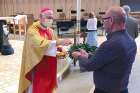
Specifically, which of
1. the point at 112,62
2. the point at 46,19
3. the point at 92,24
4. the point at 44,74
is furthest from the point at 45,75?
the point at 92,24

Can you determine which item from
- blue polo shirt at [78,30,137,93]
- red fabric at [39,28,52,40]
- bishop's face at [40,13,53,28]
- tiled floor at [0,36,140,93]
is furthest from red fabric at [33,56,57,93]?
tiled floor at [0,36,140,93]

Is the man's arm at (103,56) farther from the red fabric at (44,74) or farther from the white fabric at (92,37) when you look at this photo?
the white fabric at (92,37)

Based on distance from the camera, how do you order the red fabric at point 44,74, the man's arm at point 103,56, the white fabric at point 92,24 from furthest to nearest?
1. the white fabric at point 92,24
2. the red fabric at point 44,74
3. the man's arm at point 103,56

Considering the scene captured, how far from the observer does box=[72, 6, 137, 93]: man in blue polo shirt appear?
3.17 meters

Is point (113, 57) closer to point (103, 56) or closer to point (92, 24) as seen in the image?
point (103, 56)

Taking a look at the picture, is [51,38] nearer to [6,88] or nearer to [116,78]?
[116,78]

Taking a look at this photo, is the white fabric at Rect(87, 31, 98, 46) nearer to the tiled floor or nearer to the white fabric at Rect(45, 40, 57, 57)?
the tiled floor

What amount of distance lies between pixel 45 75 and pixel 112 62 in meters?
1.95

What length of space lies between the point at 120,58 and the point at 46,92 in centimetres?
217

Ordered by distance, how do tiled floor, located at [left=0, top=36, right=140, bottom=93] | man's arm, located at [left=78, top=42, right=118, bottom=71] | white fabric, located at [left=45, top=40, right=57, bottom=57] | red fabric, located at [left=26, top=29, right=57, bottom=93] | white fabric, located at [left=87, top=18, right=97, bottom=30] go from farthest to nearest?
white fabric, located at [left=87, top=18, right=97, bottom=30], tiled floor, located at [left=0, top=36, right=140, bottom=93], red fabric, located at [left=26, top=29, right=57, bottom=93], white fabric, located at [left=45, top=40, right=57, bottom=57], man's arm, located at [left=78, top=42, right=118, bottom=71]

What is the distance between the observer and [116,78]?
326cm

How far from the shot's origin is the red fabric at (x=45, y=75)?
491 cm

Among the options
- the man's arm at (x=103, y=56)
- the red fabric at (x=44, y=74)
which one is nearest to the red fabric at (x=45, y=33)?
the red fabric at (x=44, y=74)

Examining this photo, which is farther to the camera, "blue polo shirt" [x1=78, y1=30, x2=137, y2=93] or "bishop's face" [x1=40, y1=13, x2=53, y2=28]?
"bishop's face" [x1=40, y1=13, x2=53, y2=28]
